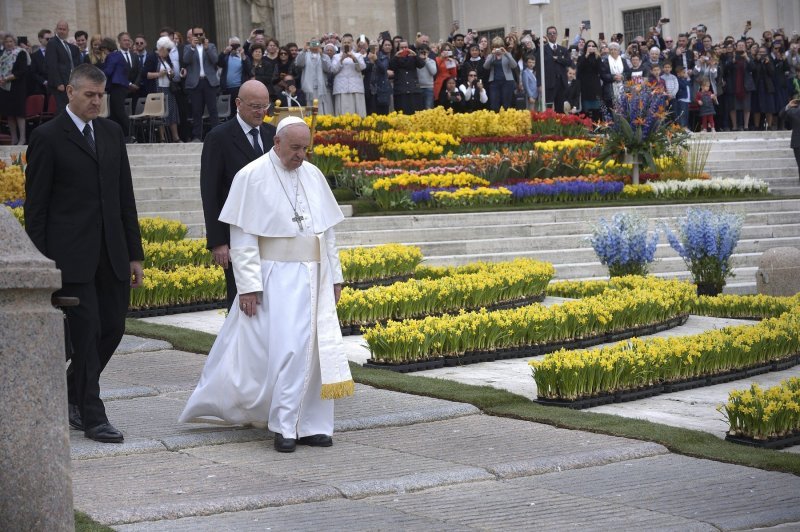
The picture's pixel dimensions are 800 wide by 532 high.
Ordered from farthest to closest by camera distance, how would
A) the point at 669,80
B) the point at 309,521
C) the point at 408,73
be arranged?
the point at 669,80 < the point at 408,73 < the point at 309,521

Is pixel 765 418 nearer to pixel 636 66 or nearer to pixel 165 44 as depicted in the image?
pixel 165 44

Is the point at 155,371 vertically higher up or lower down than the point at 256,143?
lower down

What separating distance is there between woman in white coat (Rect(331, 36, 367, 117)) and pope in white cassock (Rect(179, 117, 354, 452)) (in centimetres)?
1742

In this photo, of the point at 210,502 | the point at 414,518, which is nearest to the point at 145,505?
the point at 210,502

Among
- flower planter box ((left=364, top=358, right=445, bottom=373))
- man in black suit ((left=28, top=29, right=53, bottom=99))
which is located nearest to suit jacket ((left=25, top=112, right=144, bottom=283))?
flower planter box ((left=364, top=358, right=445, bottom=373))

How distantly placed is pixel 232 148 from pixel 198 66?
15.2 metres

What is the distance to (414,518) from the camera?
5.94m

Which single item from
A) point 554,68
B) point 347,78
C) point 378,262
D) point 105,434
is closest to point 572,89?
point 554,68

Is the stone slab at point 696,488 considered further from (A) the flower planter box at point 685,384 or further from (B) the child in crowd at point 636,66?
(B) the child in crowd at point 636,66

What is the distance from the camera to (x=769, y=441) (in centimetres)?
753

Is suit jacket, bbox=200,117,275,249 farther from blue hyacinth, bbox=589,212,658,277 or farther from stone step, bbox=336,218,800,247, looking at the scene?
stone step, bbox=336,218,800,247

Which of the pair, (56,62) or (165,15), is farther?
(165,15)

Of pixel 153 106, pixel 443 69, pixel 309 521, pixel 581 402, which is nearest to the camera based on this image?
pixel 309 521

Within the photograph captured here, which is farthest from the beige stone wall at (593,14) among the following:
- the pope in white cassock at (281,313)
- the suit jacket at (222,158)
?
the pope in white cassock at (281,313)
